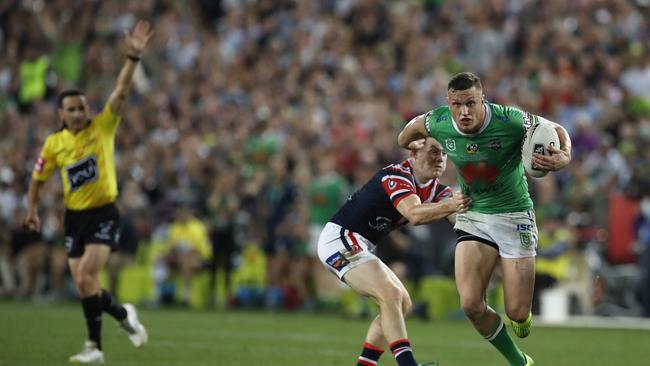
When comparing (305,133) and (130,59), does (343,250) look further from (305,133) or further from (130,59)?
(305,133)

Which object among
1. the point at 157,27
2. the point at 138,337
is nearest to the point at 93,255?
the point at 138,337

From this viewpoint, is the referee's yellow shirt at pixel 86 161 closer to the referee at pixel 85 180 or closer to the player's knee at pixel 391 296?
the referee at pixel 85 180

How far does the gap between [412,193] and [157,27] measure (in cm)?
1716

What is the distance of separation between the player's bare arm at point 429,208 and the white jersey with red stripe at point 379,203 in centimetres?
28

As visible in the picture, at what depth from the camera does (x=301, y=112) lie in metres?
21.7

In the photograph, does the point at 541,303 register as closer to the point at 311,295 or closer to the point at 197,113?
the point at 311,295

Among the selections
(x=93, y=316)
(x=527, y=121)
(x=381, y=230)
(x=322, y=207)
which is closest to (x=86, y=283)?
(x=93, y=316)

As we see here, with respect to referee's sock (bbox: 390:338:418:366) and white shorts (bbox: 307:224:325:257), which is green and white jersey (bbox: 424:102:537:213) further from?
white shorts (bbox: 307:224:325:257)

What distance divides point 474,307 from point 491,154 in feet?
3.86

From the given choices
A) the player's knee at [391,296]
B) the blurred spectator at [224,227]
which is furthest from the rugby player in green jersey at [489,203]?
the blurred spectator at [224,227]

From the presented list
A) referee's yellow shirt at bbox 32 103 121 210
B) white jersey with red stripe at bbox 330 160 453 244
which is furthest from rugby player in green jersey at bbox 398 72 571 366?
referee's yellow shirt at bbox 32 103 121 210

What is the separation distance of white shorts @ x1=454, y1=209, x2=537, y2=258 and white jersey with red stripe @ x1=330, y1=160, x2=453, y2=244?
356mm

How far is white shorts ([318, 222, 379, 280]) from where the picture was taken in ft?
30.1

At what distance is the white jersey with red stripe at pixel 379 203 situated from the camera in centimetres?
916
